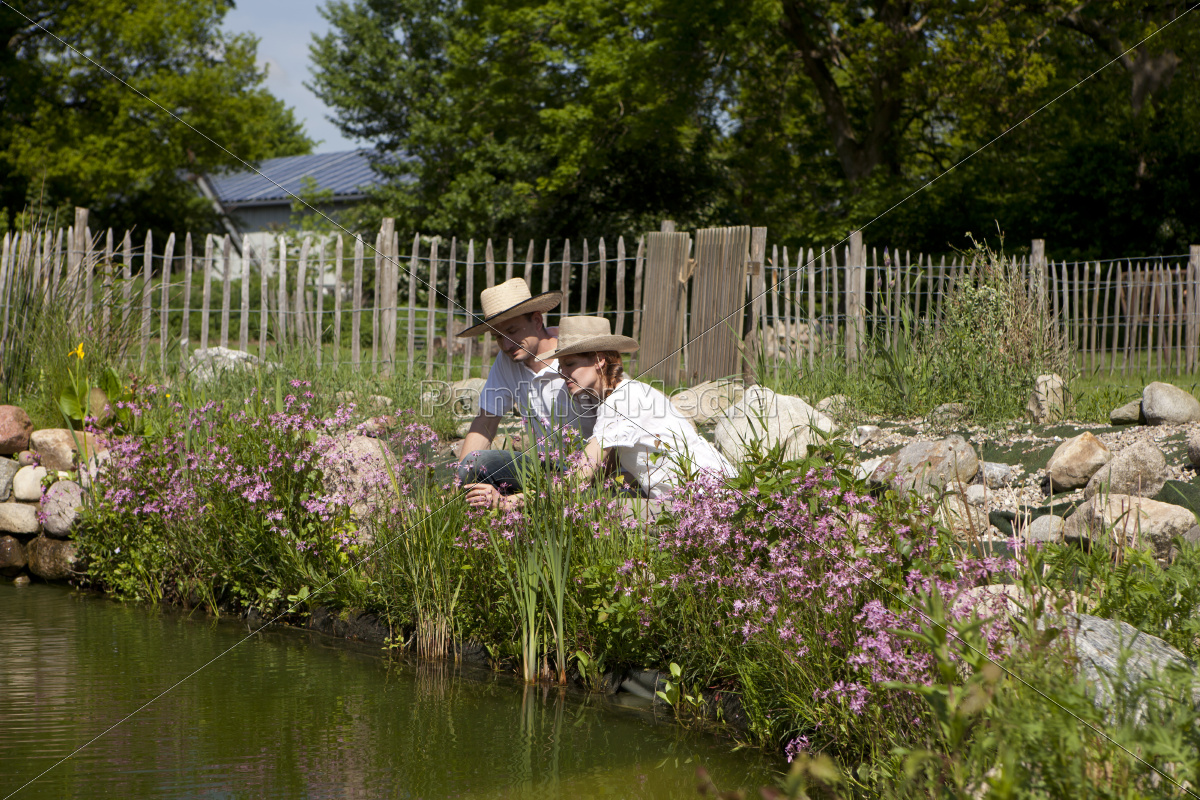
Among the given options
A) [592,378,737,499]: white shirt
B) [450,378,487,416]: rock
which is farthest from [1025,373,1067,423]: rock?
[450,378,487,416]: rock

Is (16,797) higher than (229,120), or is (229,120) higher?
(229,120)

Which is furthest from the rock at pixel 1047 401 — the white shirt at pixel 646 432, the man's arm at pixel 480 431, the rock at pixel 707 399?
the man's arm at pixel 480 431

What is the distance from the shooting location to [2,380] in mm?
6672

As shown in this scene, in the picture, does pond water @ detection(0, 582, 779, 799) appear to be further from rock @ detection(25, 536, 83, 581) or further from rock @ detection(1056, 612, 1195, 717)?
rock @ detection(25, 536, 83, 581)

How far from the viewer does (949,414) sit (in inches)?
246

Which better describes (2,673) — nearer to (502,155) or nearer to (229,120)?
(502,155)

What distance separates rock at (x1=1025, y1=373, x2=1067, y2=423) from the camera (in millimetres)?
6113

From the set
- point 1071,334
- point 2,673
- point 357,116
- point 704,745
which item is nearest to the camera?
point 704,745

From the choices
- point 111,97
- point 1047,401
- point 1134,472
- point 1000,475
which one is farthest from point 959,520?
point 111,97

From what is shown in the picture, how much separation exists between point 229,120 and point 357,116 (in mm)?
3804

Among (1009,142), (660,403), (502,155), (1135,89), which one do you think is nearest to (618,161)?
(502,155)

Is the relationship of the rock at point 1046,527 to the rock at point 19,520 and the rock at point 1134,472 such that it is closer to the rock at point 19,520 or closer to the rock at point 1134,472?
the rock at point 1134,472

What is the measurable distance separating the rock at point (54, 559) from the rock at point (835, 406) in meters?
4.39

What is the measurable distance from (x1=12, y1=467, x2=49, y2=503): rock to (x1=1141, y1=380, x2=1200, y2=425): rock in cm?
635
